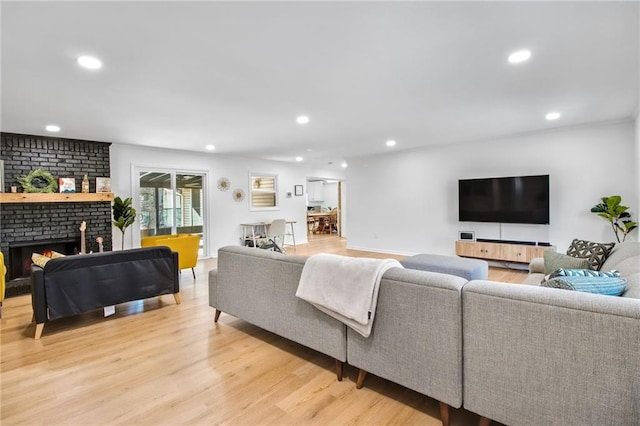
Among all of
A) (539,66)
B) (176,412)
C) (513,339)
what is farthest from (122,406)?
(539,66)

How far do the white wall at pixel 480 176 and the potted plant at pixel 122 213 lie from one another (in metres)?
4.51

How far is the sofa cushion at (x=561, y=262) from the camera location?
108 inches

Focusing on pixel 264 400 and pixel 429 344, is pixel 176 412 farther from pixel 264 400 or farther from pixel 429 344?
pixel 429 344

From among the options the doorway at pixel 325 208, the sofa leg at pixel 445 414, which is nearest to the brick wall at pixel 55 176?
the doorway at pixel 325 208

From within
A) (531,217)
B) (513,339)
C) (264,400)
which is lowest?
(264,400)

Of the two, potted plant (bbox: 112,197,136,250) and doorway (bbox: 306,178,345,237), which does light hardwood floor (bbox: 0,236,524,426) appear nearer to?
potted plant (bbox: 112,197,136,250)

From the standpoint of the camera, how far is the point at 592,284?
160cm

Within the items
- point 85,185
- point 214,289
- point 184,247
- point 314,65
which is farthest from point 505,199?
point 85,185

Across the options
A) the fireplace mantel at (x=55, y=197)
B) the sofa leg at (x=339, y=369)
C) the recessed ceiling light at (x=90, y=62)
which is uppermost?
the recessed ceiling light at (x=90, y=62)

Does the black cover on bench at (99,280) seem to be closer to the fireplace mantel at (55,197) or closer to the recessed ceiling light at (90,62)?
the recessed ceiling light at (90,62)

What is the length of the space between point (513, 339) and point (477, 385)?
11.6 inches

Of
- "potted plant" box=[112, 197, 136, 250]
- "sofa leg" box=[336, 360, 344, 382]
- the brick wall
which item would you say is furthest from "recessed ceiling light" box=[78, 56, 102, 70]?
the brick wall

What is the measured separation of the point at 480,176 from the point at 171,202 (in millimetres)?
5845

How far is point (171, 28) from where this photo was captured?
1976mm
